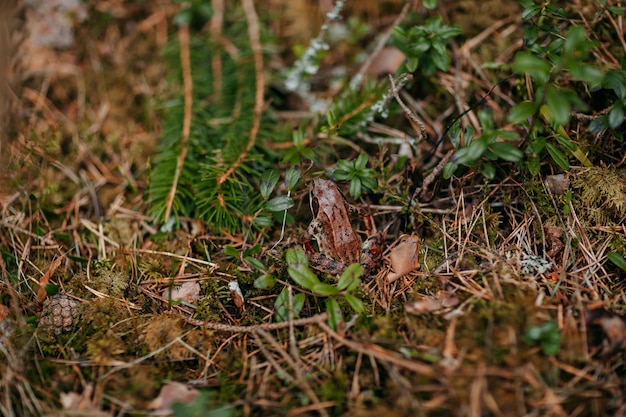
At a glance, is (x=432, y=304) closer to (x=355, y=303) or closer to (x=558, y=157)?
(x=355, y=303)

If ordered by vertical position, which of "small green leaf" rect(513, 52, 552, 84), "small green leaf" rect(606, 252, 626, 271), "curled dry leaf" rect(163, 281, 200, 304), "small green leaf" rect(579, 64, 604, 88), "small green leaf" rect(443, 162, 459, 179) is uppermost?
"small green leaf" rect(513, 52, 552, 84)

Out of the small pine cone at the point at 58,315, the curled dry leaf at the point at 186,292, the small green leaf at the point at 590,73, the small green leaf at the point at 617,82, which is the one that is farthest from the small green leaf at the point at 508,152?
the small pine cone at the point at 58,315

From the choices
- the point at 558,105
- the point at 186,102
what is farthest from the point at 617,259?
the point at 186,102

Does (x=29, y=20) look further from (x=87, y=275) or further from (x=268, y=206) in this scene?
(x=268, y=206)

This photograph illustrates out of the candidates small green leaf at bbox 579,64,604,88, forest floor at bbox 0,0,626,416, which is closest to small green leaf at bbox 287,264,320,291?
forest floor at bbox 0,0,626,416

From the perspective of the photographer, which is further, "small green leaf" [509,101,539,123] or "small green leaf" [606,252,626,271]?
"small green leaf" [606,252,626,271]

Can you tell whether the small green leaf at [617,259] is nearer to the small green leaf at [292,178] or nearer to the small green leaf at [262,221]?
the small green leaf at [292,178]

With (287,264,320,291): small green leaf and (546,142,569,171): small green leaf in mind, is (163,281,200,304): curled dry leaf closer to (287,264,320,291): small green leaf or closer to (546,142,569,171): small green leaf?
(287,264,320,291): small green leaf
